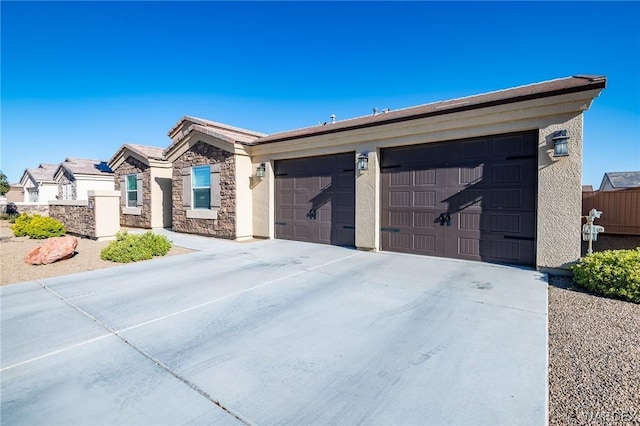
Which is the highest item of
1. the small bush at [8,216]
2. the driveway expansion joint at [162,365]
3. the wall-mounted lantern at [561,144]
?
the wall-mounted lantern at [561,144]

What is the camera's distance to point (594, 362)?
2.76m

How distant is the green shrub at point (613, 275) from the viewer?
14.2 ft

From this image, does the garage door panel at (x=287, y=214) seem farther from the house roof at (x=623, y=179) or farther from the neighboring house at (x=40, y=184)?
the house roof at (x=623, y=179)

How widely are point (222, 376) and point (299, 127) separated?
383 inches

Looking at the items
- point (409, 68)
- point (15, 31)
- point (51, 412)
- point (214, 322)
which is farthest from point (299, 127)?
point (51, 412)

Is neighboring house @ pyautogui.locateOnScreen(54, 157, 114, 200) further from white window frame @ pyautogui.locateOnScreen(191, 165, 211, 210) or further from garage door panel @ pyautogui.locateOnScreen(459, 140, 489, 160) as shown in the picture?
garage door panel @ pyautogui.locateOnScreen(459, 140, 489, 160)

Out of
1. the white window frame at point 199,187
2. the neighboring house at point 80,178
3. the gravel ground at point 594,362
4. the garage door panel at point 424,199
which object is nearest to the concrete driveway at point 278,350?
the gravel ground at point 594,362

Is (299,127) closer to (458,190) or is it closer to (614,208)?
(458,190)

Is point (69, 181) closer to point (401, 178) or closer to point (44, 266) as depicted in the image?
point (44, 266)

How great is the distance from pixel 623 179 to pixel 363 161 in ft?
93.2

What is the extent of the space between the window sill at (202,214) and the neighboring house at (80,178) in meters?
9.15

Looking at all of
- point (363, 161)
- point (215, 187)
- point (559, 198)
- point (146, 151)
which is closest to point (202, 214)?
point (215, 187)

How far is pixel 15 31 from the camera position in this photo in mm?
9484

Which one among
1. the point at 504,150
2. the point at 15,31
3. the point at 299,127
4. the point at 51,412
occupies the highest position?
the point at 15,31
